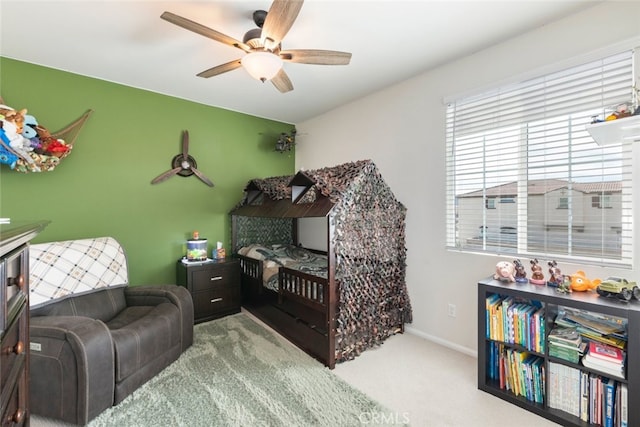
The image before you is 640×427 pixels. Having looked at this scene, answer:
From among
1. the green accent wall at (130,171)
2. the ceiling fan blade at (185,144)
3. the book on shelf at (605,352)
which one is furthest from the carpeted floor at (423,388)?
the ceiling fan blade at (185,144)

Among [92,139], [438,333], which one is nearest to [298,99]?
[92,139]

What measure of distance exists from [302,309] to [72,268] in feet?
6.62

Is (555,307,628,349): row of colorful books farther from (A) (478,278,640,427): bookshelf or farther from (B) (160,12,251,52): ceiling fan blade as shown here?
(B) (160,12,251,52): ceiling fan blade

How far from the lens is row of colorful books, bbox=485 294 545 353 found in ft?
6.09

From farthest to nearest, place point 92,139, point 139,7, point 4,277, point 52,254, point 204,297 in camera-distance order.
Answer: point 204,297 < point 92,139 < point 52,254 < point 139,7 < point 4,277

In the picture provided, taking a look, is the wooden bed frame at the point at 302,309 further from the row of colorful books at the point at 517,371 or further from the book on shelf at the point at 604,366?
the book on shelf at the point at 604,366

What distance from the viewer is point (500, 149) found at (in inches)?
95.3

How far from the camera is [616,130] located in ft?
5.32

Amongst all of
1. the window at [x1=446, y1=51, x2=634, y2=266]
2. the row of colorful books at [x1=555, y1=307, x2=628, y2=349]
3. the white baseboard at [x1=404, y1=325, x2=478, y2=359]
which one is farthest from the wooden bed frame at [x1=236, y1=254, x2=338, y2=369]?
the row of colorful books at [x1=555, y1=307, x2=628, y2=349]

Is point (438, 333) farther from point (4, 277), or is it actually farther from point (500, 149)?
point (4, 277)

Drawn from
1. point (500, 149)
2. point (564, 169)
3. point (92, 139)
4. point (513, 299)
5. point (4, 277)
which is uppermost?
point (92, 139)

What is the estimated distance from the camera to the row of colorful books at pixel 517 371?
1.87 metres

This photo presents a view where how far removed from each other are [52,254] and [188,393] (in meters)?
1.62
